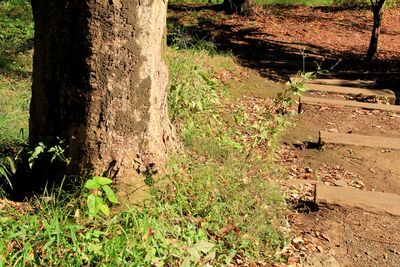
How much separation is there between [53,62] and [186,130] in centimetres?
202

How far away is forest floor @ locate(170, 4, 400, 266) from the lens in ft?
12.7

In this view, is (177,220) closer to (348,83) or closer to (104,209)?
(104,209)

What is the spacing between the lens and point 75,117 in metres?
3.53

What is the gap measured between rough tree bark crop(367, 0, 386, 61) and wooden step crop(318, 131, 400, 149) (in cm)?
575

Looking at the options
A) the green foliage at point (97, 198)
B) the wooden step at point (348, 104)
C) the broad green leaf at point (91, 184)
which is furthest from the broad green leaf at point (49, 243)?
the wooden step at point (348, 104)

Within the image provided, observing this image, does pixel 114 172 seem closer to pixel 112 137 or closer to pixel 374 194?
pixel 112 137

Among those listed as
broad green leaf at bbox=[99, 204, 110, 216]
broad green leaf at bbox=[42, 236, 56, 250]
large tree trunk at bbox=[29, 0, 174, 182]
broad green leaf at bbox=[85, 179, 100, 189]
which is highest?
large tree trunk at bbox=[29, 0, 174, 182]

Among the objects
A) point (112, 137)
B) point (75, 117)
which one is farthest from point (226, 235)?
point (75, 117)

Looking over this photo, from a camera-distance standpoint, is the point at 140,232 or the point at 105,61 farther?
the point at 105,61

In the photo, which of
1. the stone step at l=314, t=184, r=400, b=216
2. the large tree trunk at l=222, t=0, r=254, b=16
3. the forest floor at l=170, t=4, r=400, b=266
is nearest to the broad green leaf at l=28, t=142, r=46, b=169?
the forest floor at l=170, t=4, r=400, b=266

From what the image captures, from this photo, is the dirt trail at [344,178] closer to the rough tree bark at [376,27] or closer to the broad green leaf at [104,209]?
the broad green leaf at [104,209]

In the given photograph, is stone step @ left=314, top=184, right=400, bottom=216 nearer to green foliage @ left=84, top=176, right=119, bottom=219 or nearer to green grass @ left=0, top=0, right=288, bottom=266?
green grass @ left=0, top=0, right=288, bottom=266

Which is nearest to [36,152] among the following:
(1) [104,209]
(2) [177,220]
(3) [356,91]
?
(1) [104,209]

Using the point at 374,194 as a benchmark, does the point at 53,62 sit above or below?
above
